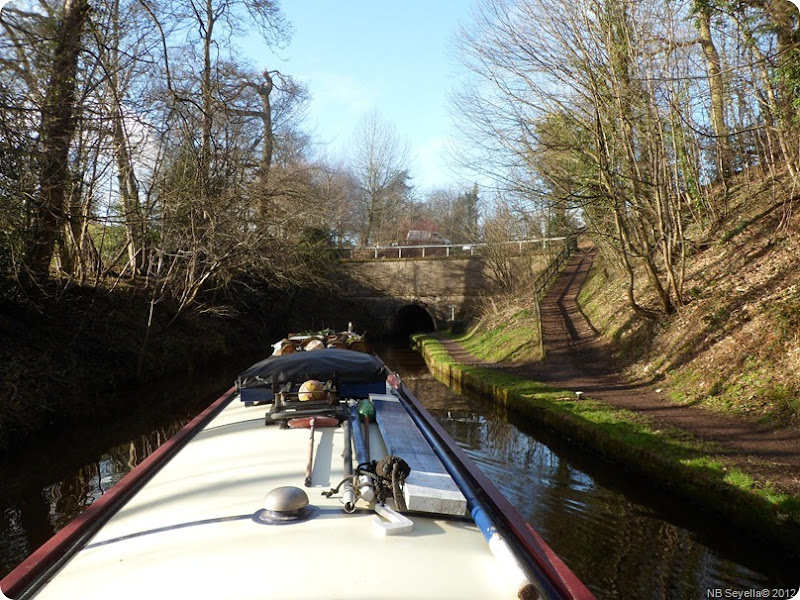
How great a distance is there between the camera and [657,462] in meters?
6.87

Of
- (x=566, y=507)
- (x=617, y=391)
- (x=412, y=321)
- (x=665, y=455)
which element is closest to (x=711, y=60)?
(x=617, y=391)

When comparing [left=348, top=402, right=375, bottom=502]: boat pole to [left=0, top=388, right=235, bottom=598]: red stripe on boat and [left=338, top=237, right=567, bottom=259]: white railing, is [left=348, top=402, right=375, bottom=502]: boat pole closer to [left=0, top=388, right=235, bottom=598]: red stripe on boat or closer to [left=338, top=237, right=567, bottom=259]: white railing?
[left=0, top=388, right=235, bottom=598]: red stripe on boat

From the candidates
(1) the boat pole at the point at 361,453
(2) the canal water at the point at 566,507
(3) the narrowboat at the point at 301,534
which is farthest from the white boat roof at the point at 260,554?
(2) the canal water at the point at 566,507

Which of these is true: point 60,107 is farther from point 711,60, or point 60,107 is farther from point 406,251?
point 406,251

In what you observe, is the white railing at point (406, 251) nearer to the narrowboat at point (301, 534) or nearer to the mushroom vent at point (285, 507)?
the narrowboat at point (301, 534)

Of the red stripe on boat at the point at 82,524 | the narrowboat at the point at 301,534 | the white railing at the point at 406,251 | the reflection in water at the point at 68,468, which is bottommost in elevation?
the reflection in water at the point at 68,468

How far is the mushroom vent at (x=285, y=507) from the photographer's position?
3.04 meters

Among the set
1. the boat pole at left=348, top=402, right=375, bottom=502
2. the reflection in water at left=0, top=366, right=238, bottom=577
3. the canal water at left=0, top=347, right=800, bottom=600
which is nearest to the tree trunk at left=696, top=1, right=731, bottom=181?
the canal water at left=0, top=347, right=800, bottom=600

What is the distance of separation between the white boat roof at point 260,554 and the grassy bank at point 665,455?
11.6ft

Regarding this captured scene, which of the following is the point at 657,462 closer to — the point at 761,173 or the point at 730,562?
the point at 730,562

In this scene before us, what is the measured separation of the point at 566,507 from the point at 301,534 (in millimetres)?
4269

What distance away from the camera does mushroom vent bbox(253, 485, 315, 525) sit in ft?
9.99

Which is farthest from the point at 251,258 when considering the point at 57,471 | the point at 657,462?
the point at 657,462

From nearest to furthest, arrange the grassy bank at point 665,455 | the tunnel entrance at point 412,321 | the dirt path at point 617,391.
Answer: the grassy bank at point 665,455, the dirt path at point 617,391, the tunnel entrance at point 412,321
